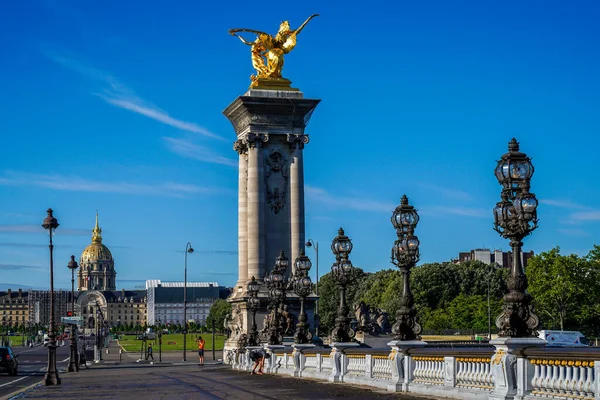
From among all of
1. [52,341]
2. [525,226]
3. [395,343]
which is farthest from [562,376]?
[52,341]

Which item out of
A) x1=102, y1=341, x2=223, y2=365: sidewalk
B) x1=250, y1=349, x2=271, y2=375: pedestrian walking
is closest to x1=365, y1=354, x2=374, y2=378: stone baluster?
x1=250, y1=349, x2=271, y2=375: pedestrian walking

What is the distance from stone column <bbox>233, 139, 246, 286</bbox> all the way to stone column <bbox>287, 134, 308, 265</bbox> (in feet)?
9.68

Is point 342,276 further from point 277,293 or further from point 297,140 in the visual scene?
point 297,140

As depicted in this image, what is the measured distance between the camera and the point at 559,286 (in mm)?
108500

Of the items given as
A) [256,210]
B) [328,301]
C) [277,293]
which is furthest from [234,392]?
[328,301]

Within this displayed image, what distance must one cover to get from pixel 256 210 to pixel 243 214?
2.15 m

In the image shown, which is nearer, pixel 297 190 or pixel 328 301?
pixel 297 190

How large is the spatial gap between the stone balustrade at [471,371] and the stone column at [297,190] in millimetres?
26664

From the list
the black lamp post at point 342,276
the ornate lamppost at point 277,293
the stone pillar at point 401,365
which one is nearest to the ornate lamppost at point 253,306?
the ornate lamppost at point 277,293

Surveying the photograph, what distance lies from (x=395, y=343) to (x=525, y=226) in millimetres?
8472

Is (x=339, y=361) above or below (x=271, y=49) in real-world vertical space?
below

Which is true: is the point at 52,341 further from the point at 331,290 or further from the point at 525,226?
the point at 331,290

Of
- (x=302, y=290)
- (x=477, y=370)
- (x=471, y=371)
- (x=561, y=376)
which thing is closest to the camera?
(x=561, y=376)

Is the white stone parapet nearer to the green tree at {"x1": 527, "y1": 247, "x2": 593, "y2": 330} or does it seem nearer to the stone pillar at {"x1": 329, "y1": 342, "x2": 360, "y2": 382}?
the stone pillar at {"x1": 329, "y1": 342, "x2": 360, "y2": 382}
